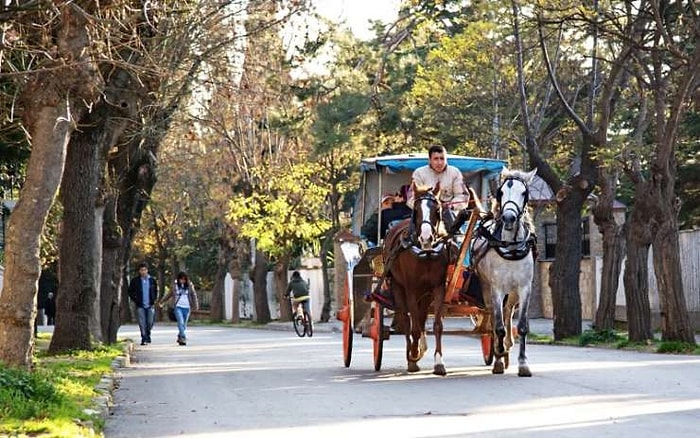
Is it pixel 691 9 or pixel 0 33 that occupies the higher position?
pixel 691 9

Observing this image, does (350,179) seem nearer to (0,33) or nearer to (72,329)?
(72,329)

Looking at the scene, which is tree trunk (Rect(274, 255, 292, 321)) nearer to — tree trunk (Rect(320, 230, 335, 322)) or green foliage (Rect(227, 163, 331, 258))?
tree trunk (Rect(320, 230, 335, 322))

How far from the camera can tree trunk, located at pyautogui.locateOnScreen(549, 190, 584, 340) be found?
96.1 feet

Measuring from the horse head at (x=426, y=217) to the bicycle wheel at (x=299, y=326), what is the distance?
22053mm

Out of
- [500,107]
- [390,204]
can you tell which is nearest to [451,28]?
[500,107]

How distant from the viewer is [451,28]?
4831 cm

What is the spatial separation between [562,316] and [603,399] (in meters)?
16.7

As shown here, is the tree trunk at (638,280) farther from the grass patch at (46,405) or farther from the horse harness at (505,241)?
the grass patch at (46,405)

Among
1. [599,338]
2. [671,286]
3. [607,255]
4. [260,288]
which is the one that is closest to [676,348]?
[671,286]

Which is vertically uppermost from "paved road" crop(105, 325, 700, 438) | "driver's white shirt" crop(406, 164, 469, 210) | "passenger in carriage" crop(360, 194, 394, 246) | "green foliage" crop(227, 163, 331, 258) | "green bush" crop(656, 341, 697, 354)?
"green foliage" crop(227, 163, 331, 258)

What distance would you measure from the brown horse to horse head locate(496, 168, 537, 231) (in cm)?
75

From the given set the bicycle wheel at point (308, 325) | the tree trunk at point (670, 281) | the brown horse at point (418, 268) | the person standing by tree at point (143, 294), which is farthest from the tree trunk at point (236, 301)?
the brown horse at point (418, 268)

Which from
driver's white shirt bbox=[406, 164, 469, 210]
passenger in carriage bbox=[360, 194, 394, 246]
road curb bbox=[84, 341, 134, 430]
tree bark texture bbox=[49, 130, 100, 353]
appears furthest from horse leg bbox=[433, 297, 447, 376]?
tree bark texture bbox=[49, 130, 100, 353]

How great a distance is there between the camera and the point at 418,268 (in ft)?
52.1
